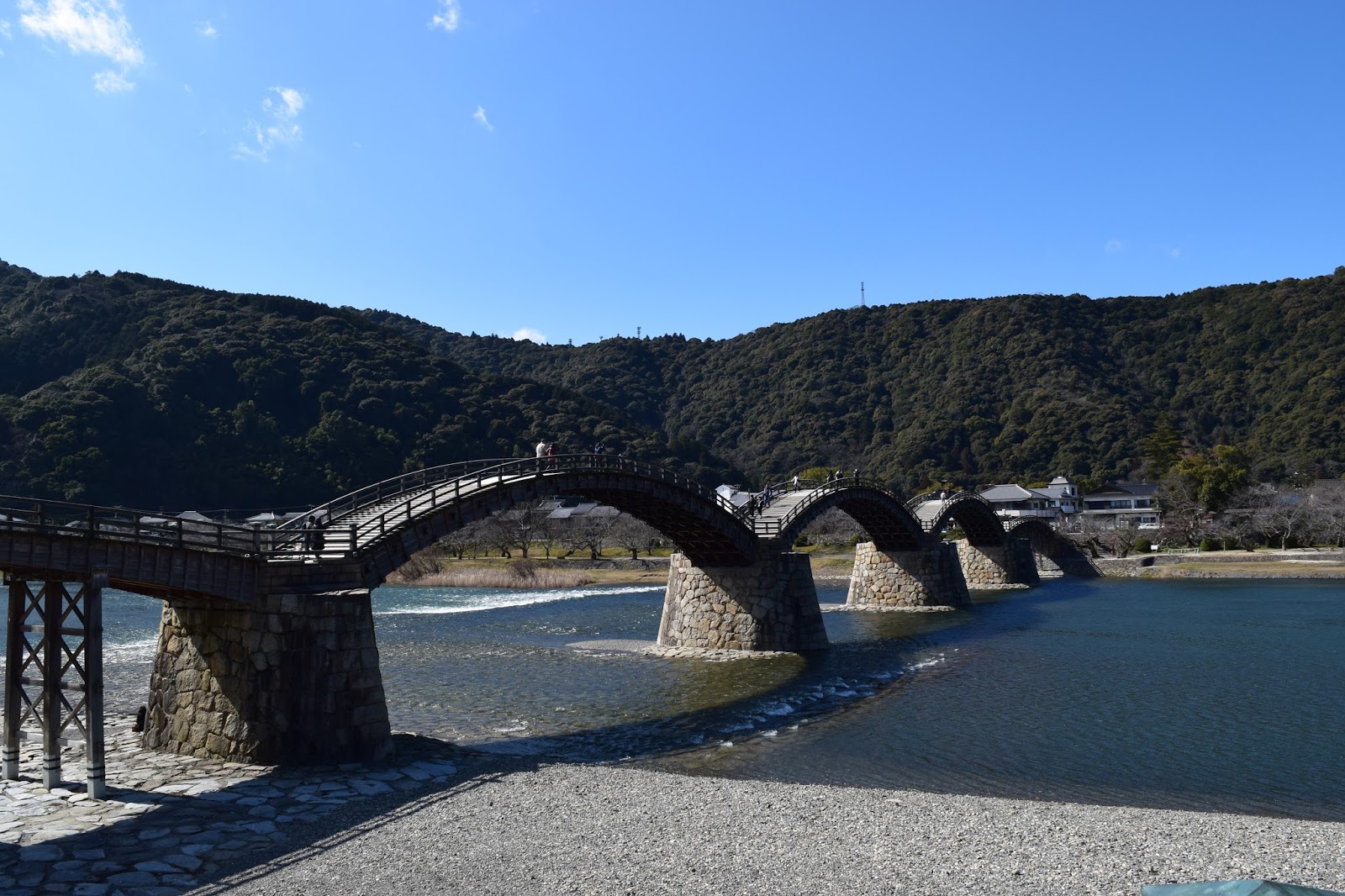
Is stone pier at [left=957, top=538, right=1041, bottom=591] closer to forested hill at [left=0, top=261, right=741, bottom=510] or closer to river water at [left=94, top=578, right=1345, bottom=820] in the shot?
river water at [left=94, top=578, right=1345, bottom=820]

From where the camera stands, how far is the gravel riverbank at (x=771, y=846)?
35.2ft

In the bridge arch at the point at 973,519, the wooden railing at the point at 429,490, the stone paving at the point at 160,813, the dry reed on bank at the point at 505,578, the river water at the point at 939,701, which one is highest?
the wooden railing at the point at 429,490

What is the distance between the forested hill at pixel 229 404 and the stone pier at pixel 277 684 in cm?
6976

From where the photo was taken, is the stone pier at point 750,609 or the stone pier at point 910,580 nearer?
the stone pier at point 750,609

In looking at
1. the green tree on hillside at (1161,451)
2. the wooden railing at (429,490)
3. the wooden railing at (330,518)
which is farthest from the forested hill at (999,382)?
the wooden railing at (330,518)

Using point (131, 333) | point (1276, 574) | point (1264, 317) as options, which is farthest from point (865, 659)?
point (1264, 317)

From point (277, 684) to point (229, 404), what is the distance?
91539 mm

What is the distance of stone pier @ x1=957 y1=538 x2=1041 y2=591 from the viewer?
217 ft

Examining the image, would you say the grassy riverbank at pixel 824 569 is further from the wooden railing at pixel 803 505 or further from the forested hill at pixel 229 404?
the forested hill at pixel 229 404

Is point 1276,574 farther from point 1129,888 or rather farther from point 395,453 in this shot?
point 395,453

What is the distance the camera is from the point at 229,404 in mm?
97875

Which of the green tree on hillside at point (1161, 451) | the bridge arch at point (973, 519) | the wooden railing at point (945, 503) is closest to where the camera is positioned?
the wooden railing at point (945, 503)

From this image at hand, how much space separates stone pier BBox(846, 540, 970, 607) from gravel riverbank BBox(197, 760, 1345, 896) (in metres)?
37.9

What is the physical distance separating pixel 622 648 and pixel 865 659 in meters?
8.82
